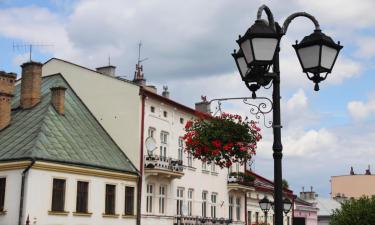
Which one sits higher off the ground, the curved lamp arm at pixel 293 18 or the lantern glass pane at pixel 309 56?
the curved lamp arm at pixel 293 18

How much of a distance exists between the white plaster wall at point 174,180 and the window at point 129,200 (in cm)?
70

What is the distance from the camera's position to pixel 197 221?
120 feet

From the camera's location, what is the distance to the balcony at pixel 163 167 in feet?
106

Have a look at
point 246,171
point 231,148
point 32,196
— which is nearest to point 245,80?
point 231,148

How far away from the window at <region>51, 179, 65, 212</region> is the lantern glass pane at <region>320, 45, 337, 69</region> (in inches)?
818

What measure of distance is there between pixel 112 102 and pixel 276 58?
2627 centimetres

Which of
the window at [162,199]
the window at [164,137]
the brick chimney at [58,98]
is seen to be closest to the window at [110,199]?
the window at [162,199]

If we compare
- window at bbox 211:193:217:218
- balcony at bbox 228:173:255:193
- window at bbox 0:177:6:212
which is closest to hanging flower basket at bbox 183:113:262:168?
window at bbox 0:177:6:212

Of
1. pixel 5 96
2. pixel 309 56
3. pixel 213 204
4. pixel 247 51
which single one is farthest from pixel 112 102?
pixel 247 51

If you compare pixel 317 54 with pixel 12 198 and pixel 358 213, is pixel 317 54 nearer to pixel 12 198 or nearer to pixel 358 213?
pixel 358 213

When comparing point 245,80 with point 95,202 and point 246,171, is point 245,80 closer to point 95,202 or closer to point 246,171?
point 95,202

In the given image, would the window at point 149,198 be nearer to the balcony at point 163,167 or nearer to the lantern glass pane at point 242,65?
the balcony at point 163,167

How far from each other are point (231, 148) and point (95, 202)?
11.6 metres

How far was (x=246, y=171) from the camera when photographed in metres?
44.9
